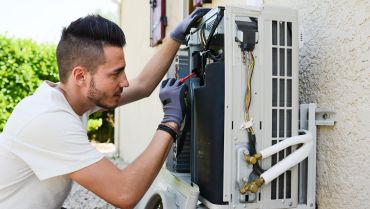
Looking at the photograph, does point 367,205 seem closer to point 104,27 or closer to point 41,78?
point 104,27

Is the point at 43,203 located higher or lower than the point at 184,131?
lower

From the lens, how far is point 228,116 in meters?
1.28

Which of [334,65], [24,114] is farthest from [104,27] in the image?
[334,65]

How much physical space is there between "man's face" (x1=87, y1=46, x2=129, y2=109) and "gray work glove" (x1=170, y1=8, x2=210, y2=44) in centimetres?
35

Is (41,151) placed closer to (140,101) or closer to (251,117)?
(251,117)

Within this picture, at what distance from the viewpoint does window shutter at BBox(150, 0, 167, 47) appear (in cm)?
441

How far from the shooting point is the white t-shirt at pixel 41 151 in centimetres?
144

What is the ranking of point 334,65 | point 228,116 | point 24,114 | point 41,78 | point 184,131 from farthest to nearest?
1. point 41,78
2. point 184,131
3. point 24,114
4. point 334,65
5. point 228,116

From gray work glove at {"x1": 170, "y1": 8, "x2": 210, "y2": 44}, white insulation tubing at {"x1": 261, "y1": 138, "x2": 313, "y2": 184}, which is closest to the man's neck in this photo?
gray work glove at {"x1": 170, "y1": 8, "x2": 210, "y2": 44}

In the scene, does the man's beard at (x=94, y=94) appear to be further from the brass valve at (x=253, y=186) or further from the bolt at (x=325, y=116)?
the bolt at (x=325, y=116)

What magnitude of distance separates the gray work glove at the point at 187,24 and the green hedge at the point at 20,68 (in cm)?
652

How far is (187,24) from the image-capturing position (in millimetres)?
1771

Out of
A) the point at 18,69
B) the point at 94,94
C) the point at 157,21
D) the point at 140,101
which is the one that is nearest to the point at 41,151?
the point at 94,94

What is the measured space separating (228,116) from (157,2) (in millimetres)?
3763
